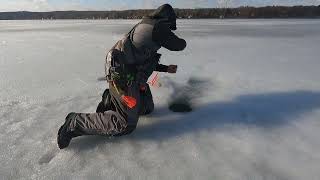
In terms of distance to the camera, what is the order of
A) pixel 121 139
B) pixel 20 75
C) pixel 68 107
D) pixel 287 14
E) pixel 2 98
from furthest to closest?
1. pixel 287 14
2. pixel 20 75
3. pixel 2 98
4. pixel 68 107
5. pixel 121 139

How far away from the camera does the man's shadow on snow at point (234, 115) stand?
3.17 m

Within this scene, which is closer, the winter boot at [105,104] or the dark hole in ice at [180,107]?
the winter boot at [105,104]

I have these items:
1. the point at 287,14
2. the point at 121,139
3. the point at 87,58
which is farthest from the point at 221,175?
the point at 287,14

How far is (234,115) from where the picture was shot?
11.6ft

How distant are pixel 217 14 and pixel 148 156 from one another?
26.5 metres

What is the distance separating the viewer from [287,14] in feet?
84.4

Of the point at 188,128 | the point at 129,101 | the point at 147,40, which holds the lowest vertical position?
the point at 188,128

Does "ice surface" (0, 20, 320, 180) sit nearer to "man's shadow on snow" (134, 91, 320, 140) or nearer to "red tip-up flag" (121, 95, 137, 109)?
"man's shadow on snow" (134, 91, 320, 140)

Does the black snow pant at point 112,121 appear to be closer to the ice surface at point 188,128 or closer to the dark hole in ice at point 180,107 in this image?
the ice surface at point 188,128

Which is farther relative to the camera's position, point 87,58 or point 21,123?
point 87,58

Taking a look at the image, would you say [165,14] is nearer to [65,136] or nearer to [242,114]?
[242,114]

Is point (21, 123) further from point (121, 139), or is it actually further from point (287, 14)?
point (287, 14)

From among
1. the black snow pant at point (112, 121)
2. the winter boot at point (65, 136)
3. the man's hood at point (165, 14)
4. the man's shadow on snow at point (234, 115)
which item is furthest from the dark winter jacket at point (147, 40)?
the winter boot at point (65, 136)

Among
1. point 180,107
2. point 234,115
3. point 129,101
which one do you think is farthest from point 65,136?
point 234,115
